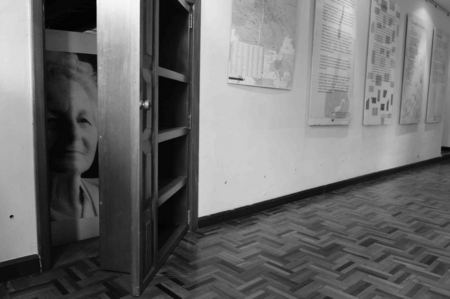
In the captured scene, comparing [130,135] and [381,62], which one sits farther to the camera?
[381,62]

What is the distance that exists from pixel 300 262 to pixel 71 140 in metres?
1.72

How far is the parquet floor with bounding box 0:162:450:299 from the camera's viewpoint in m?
2.04

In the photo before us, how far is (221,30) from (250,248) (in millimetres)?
1687

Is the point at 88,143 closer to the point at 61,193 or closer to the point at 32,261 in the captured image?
the point at 61,193

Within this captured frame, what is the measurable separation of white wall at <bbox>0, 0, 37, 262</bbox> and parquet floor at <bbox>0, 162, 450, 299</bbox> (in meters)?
0.28

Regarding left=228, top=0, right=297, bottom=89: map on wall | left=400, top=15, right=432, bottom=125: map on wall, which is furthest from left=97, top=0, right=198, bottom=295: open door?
left=400, top=15, right=432, bottom=125: map on wall

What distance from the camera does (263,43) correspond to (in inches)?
132

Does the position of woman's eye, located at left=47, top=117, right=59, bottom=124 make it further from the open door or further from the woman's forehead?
the open door

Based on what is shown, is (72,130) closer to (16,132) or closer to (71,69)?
(71,69)

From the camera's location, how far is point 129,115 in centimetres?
198

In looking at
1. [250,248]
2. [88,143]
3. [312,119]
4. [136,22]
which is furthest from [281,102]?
[136,22]

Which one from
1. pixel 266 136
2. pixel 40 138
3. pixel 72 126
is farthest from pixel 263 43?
pixel 40 138

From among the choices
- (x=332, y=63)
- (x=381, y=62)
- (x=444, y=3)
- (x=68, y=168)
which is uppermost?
(x=444, y=3)

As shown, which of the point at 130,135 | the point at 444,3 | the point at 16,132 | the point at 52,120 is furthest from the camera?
the point at 444,3
